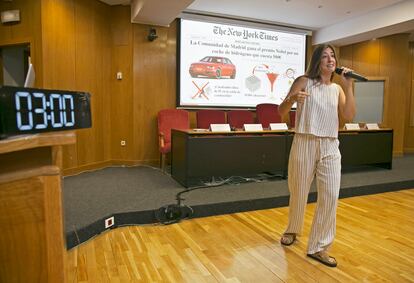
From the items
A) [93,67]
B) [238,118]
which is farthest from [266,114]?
[93,67]

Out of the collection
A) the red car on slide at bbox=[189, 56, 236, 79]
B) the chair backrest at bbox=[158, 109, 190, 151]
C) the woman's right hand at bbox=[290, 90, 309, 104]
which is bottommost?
the chair backrest at bbox=[158, 109, 190, 151]

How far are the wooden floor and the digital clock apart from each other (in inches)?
48.9

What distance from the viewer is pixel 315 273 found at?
6.36 ft

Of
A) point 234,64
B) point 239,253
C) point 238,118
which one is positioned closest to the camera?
point 239,253

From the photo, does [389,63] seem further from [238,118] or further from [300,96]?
[300,96]

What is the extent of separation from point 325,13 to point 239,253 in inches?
187

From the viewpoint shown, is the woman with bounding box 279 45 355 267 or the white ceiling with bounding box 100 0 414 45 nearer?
the woman with bounding box 279 45 355 267

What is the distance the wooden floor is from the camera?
1.90 m

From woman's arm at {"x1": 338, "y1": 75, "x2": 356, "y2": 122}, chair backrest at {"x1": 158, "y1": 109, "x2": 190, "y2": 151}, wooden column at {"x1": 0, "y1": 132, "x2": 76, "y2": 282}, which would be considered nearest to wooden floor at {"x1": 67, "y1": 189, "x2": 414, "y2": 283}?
woman's arm at {"x1": 338, "y1": 75, "x2": 356, "y2": 122}

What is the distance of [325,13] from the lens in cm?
536

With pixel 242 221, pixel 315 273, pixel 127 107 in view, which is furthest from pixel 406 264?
pixel 127 107

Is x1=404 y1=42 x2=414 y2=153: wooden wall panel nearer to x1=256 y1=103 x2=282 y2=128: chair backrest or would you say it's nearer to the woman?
x1=256 y1=103 x2=282 y2=128: chair backrest

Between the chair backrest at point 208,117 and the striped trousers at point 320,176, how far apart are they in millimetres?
2939

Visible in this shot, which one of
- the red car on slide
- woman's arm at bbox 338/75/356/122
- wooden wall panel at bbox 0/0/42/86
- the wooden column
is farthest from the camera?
the red car on slide
